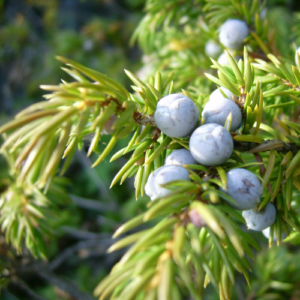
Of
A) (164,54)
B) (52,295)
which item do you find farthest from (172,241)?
(52,295)

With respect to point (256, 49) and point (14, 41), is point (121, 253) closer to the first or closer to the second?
point (256, 49)

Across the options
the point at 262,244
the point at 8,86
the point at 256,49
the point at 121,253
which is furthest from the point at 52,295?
the point at 8,86

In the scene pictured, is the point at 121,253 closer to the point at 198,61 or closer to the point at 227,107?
the point at 198,61

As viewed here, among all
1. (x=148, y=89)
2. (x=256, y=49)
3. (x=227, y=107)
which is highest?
(x=148, y=89)

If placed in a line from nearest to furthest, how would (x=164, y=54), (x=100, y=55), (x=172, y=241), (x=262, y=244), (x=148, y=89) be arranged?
1. (x=172, y=241)
2. (x=148, y=89)
3. (x=164, y=54)
4. (x=262, y=244)
5. (x=100, y=55)

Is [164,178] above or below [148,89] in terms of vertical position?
below

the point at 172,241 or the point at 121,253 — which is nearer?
the point at 172,241

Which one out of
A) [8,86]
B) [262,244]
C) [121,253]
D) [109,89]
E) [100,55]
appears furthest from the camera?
[8,86]

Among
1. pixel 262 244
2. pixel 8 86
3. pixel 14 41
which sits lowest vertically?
pixel 262 244

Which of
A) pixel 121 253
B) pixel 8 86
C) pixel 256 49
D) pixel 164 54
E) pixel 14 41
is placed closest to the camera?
pixel 256 49
